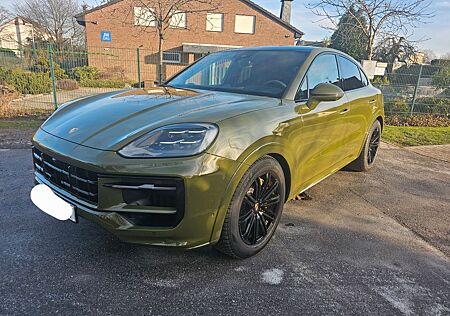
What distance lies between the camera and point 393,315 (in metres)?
1.96

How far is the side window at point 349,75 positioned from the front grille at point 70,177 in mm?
3022

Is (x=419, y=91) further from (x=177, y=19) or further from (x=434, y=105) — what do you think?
(x=177, y=19)

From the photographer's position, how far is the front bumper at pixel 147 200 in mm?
1871

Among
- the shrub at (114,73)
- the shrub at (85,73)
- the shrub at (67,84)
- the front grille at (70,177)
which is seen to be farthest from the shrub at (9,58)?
the front grille at (70,177)

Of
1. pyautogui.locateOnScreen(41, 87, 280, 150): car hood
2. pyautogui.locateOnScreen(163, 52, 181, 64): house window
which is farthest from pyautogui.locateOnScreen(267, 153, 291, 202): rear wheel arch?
pyautogui.locateOnScreen(163, 52, 181, 64): house window

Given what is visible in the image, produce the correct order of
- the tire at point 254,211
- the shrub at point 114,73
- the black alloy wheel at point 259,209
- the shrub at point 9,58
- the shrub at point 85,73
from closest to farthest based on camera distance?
the tire at point 254,211 → the black alloy wheel at point 259,209 → the shrub at point 9,58 → the shrub at point 85,73 → the shrub at point 114,73

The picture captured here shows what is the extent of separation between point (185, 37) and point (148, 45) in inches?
120

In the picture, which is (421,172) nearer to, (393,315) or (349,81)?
(349,81)

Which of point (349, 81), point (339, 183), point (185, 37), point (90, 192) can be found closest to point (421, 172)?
point (339, 183)

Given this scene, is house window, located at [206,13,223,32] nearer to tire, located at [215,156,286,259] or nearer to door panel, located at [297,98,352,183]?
door panel, located at [297,98,352,183]

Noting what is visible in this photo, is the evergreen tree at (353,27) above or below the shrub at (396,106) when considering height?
above

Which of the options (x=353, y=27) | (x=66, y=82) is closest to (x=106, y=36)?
(x=66, y=82)

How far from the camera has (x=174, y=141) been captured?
1.97 meters

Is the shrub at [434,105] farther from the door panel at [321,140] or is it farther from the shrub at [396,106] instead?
the door panel at [321,140]
